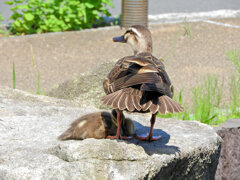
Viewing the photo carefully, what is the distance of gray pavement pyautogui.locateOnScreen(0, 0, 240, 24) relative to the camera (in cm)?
1363

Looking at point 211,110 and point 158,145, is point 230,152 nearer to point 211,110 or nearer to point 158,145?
point 211,110

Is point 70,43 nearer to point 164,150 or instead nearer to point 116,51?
point 116,51

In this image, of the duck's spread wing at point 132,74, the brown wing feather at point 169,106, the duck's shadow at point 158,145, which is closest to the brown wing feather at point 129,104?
the duck's spread wing at point 132,74

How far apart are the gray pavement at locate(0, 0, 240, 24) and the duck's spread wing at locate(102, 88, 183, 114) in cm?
1021

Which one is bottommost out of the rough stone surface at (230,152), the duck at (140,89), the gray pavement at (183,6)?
the rough stone surface at (230,152)

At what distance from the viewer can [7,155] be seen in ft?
11.1

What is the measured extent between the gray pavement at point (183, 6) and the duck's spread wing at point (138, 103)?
1021 cm

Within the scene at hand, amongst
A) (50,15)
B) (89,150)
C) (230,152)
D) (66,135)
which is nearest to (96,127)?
(66,135)

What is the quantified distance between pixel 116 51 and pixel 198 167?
19.7ft

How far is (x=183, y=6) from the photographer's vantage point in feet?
46.3

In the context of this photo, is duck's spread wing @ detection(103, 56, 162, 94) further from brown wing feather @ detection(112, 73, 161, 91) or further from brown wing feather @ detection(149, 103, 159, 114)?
brown wing feather @ detection(149, 103, 159, 114)

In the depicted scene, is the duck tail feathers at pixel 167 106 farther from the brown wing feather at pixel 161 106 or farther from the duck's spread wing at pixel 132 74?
the duck's spread wing at pixel 132 74

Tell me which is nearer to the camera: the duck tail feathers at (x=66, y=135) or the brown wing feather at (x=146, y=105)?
the brown wing feather at (x=146, y=105)

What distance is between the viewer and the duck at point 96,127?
388 centimetres
